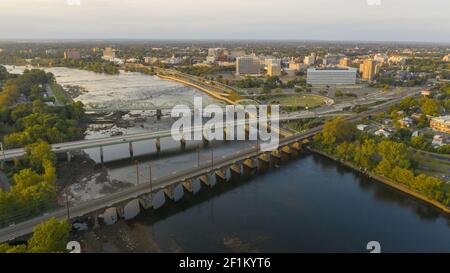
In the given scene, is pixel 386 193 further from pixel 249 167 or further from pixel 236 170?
pixel 236 170

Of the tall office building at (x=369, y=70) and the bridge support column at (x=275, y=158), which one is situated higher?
the tall office building at (x=369, y=70)

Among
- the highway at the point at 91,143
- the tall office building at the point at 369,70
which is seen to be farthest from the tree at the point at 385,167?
the tall office building at the point at 369,70

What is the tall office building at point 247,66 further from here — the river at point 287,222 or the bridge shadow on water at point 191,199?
the river at point 287,222

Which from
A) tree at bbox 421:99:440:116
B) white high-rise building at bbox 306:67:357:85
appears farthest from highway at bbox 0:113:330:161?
white high-rise building at bbox 306:67:357:85

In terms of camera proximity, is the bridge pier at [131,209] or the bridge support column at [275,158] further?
the bridge support column at [275,158]

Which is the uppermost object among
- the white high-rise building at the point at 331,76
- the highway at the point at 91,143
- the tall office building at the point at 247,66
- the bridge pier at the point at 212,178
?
the tall office building at the point at 247,66

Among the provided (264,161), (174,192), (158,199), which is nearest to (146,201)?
(158,199)

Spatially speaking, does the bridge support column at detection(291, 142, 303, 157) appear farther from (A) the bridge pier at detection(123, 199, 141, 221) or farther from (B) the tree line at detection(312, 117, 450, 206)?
(A) the bridge pier at detection(123, 199, 141, 221)

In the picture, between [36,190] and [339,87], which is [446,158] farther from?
[339,87]
